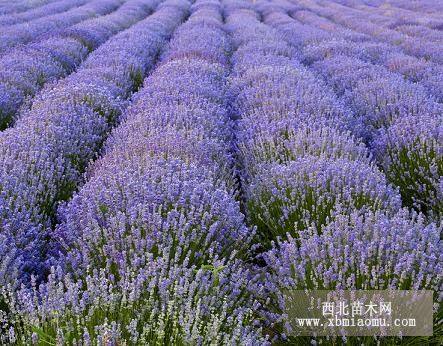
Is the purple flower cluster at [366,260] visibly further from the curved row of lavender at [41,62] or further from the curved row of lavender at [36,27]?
the curved row of lavender at [36,27]

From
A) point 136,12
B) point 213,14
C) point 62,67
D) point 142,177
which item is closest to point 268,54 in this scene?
point 62,67

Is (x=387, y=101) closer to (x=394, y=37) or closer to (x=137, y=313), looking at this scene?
(x=137, y=313)

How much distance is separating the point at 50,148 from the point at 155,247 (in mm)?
1444

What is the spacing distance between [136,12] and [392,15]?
6933mm

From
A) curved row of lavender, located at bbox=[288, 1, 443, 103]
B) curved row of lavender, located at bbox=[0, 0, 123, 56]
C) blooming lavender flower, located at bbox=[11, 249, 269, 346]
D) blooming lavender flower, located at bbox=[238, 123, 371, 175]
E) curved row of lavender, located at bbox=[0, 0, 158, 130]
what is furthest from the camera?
curved row of lavender, located at bbox=[0, 0, 123, 56]

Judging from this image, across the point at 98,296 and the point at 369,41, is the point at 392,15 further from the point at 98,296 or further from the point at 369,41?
the point at 98,296

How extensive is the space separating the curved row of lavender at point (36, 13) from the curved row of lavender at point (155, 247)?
7.34 metres

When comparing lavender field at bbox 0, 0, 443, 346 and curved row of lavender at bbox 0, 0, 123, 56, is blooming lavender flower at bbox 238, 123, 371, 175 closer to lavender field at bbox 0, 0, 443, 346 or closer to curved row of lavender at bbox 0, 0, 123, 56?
lavender field at bbox 0, 0, 443, 346

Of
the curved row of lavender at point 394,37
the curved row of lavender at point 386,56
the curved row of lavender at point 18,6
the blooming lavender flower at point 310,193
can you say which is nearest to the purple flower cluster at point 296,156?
the blooming lavender flower at point 310,193

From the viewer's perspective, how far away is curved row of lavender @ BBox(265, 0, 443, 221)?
3340 mm

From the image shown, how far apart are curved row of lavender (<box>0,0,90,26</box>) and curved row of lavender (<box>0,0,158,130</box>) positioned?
1.67m

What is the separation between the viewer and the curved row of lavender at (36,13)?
1032 cm

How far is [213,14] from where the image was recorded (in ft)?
41.6

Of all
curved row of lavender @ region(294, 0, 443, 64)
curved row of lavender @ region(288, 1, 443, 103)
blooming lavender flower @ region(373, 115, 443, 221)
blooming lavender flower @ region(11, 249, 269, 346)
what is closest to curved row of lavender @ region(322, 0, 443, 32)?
curved row of lavender @ region(294, 0, 443, 64)
